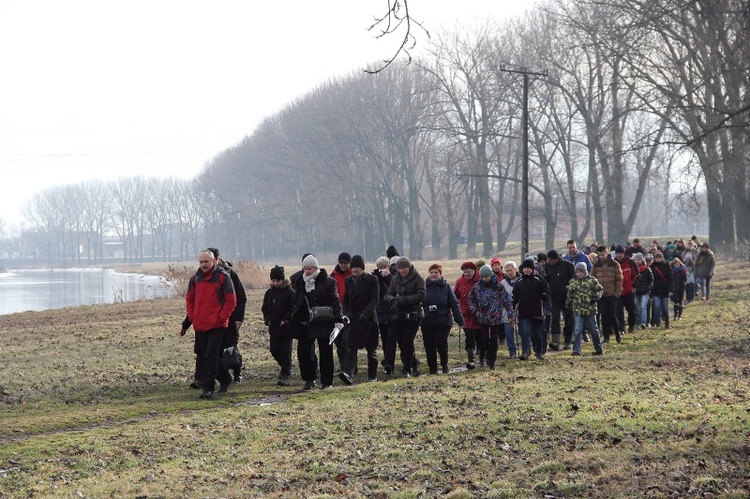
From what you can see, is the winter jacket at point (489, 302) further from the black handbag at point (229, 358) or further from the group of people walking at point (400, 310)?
the black handbag at point (229, 358)

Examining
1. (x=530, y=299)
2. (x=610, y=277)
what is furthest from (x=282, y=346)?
(x=610, y=277)

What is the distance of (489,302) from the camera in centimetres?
1641

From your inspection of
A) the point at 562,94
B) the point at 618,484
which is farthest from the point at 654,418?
the point at 562,94

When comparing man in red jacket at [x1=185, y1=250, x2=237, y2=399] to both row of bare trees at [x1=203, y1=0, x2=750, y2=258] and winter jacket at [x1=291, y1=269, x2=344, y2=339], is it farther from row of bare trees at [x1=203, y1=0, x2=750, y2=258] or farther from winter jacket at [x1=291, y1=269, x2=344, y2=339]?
row of bare trees at [x1=203, y1=0, x2=750, y2=258]

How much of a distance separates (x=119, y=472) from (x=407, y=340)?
24.2ft

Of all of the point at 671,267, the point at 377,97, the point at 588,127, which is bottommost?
the point at 671,267

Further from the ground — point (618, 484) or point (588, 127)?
point (588, 127)

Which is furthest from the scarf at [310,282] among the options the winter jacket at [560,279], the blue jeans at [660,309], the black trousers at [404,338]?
the blue jeans at [660,309]

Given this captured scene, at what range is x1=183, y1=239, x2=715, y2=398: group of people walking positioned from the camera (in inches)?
577

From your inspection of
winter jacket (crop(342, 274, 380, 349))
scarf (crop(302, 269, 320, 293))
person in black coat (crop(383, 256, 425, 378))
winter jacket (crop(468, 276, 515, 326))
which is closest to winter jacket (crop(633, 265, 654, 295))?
winter jacket (crop(468, 276, 515, 326))

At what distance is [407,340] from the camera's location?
627 inches

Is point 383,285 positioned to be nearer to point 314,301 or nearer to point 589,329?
point 314,301

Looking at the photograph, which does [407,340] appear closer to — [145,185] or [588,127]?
[588,127]

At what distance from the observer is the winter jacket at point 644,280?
76.6 feet
